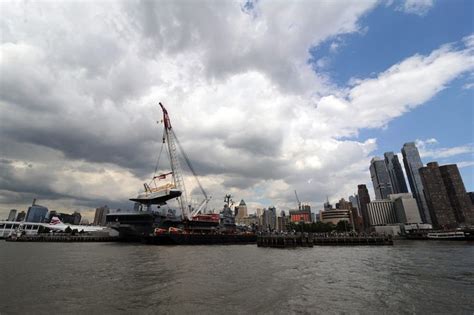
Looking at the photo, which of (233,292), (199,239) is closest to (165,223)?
(199,239)

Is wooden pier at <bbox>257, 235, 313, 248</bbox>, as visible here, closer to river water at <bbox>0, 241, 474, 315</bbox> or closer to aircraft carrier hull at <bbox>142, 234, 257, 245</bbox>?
aircraft carrier hull at <bbox>142, 234, 257, 245</bbox>

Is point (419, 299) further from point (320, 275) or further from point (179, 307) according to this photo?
point (179, 307)

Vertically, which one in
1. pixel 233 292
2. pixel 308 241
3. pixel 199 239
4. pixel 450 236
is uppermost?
pixel 450 236

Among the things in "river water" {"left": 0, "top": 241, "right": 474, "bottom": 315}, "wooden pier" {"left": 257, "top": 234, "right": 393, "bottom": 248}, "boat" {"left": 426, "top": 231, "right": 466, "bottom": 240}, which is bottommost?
"river water" {"left": 0, "top": 241, "right": 474, "bottom": 315}

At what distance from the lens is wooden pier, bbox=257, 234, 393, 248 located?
94.5m

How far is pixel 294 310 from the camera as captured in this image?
18.4m

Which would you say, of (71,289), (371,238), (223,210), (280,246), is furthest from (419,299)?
(223,210)

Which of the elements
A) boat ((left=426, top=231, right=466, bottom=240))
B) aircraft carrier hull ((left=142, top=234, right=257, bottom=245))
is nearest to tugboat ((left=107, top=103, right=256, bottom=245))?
aircraft carrier hull ((left=142, top=234, right=257, bottom=245))

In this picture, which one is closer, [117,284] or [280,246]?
[117,284]

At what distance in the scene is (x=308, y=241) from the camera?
99.2 metres

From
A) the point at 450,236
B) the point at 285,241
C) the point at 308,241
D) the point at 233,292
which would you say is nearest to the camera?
the point at 233,292

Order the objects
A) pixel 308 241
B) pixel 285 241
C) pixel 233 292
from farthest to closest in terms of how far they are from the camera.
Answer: pixel 308 241, pixel 285 241, pixel 233 292

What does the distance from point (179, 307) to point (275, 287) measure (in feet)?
34.4

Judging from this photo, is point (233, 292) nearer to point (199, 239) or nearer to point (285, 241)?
point (285, 241)
